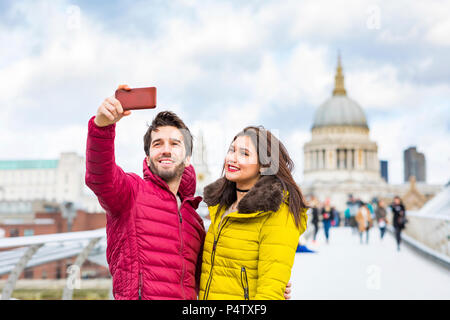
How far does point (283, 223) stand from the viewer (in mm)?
2373

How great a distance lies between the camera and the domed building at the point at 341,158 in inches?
3091

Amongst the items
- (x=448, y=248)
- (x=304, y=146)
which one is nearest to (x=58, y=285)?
(x=448, y=248)

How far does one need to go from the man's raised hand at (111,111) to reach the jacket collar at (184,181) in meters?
0.52

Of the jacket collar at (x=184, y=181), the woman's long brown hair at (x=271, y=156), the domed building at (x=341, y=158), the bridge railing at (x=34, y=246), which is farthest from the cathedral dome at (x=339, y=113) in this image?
the woman's long brown hair at (x=271, y=156)

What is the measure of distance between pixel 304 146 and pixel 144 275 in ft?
277

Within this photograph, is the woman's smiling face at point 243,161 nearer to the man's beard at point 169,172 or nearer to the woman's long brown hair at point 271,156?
the woman's long brown hair at point 271,156

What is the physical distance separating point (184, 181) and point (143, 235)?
0.51 m

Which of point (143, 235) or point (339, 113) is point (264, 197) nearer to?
point (143, 235)

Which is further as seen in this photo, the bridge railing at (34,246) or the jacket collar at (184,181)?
the bridge railing at (34,246)

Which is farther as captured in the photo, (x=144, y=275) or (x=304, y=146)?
(x=304, y=146)

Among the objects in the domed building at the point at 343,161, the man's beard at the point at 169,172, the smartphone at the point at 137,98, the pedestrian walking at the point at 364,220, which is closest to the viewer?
the smartphone at the point at 137,98

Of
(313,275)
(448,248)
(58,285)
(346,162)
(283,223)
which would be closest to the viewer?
(283,223)
